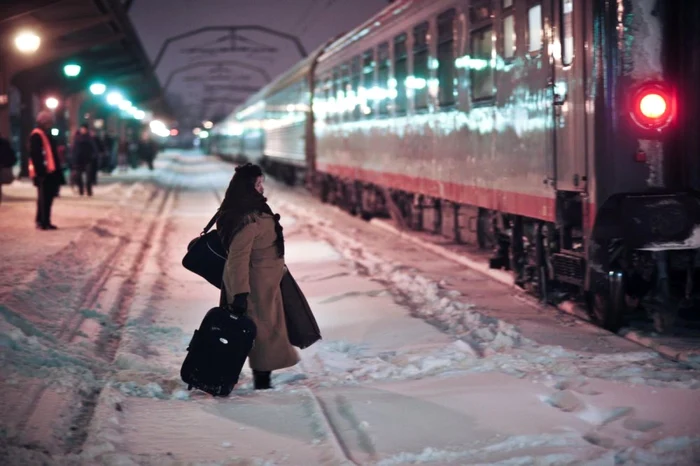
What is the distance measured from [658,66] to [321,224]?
1357 cm

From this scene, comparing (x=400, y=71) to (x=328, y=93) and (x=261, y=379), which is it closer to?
(x=328, y=93)

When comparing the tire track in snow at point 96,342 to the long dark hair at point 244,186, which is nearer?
the tire track in snow at point 96,342

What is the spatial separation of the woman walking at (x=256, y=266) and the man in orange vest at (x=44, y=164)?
11.1m

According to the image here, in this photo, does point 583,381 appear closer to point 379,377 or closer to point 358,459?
point 379,377

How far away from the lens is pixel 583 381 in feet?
23.4

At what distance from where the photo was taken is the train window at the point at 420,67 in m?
14.3

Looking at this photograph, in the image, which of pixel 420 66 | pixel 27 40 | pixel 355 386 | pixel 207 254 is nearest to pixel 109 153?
pixel 27 40

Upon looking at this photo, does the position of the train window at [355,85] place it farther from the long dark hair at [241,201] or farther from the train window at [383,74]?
the long dark hair at [241,201]

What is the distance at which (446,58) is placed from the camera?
1321 cm

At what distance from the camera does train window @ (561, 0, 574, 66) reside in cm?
894

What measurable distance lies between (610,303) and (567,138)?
1.34 metres

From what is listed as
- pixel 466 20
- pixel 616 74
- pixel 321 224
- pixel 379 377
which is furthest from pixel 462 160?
pixel 321 224

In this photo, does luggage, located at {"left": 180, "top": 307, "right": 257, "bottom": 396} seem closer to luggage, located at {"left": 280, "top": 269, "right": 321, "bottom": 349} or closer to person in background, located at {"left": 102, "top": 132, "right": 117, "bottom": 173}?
luggage, located at {"left": 280, "top": 269, "right": 321, "bottom": 349}

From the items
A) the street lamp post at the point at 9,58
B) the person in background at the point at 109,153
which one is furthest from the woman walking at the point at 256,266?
the person in background at the point at 109,153
